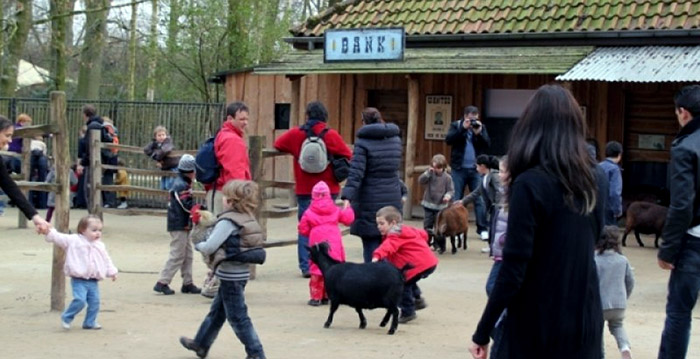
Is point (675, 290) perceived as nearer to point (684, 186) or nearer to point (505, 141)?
point (684, 186)

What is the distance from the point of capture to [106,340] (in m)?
9.12

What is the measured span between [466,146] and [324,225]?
6.02 meters

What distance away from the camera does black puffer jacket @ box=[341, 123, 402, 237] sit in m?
10.5

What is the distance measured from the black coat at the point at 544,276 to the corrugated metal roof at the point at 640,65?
35.8ft

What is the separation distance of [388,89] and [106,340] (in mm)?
12099

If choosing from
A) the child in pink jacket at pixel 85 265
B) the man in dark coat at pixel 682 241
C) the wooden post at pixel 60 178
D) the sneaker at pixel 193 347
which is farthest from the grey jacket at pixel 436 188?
the man in dark coat at pixel 682 241

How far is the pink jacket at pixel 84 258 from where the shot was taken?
9320 mm

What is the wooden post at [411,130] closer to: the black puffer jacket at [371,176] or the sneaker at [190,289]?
the sneaker at [190,289]

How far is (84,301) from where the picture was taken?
940 cm

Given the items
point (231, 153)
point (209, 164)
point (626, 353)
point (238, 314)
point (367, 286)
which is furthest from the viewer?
point (209, 164)

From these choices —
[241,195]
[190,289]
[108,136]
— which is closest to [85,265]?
[241,195]

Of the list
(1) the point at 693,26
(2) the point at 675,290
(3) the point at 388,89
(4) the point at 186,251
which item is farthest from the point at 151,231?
(2) the point at 675,290

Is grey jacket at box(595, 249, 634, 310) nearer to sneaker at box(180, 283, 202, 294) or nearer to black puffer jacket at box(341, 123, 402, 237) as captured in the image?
black puffer jacket at box(341, 123, 402, 237)

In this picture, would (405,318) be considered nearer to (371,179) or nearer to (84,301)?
(371,179)
